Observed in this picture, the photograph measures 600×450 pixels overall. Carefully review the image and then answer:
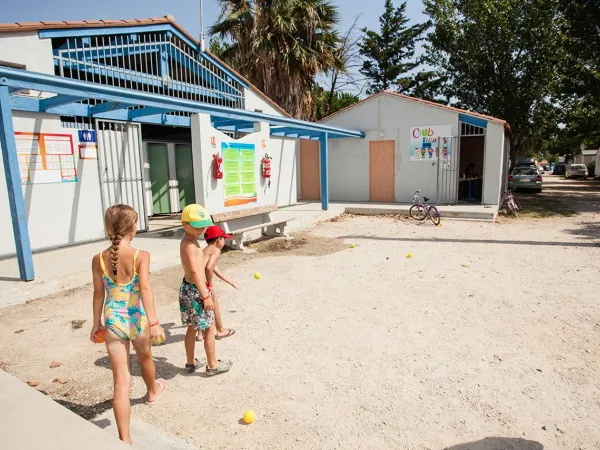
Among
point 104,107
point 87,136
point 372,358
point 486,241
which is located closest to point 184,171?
point 87,136

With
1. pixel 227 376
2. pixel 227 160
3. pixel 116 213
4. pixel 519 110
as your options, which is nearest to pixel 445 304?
pixel 227 376

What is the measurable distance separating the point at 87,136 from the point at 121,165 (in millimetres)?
1084

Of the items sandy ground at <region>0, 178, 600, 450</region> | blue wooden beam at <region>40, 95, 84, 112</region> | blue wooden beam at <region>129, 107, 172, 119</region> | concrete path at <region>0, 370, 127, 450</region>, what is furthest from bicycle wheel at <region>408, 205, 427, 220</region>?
concrete path at <region>0, 370, 127, 450</region>

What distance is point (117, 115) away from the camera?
352 inches

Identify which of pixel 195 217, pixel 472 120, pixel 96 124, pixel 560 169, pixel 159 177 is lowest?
pixel 560 169

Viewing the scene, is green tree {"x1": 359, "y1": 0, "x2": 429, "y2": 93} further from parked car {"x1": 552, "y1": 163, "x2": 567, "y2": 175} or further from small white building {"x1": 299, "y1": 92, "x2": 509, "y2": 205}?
parked car {"x1": 552, "y1": 163, "x2": 567, "y2": 175}

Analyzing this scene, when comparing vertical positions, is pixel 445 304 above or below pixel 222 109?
below

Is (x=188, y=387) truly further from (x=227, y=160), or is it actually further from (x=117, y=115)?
(x=117, y=115)

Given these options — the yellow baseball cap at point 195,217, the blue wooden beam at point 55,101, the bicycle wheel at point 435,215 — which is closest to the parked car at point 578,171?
the bicycle wheel at point 435,215

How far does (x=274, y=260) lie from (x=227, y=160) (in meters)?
2.68

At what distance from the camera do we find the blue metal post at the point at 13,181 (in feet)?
17.5

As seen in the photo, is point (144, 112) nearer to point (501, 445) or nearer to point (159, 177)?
point (159, 177)

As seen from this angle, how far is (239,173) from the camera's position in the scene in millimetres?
9219

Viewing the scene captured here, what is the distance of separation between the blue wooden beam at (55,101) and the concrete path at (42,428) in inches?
211
